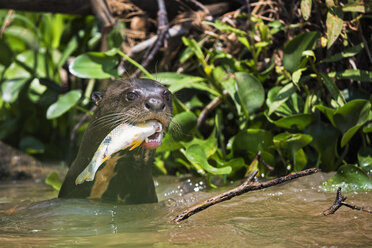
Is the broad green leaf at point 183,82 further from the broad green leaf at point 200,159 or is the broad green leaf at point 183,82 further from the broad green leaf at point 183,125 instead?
the broad green leaf at point 200,159

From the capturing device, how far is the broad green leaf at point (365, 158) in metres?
2.72

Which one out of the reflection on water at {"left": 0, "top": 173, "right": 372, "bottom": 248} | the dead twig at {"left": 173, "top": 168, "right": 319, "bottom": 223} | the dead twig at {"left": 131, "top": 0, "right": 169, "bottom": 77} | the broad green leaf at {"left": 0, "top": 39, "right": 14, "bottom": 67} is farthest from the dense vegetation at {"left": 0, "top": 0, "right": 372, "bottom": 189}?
the dead twig at {"left": 173, "top": 168, "right": 319, "bottom": 223}

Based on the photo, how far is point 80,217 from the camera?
2.09 metres

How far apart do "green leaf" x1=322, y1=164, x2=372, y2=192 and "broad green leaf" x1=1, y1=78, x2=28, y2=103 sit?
253 centimetres

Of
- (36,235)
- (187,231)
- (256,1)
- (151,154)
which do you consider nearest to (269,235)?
(187,231)

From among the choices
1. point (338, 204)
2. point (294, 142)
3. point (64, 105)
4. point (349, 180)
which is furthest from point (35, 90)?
point (338, 204)

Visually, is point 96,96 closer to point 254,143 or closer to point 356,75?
point 254,143

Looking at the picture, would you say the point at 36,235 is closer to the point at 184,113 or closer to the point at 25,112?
the point at 184,113

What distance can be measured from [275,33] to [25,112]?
84.6 inches

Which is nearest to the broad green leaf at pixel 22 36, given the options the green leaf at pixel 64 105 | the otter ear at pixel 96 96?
the green leaf at pixel 64 105

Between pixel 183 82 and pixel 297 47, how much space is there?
671 millimetres

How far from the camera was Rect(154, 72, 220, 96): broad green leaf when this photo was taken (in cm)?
306

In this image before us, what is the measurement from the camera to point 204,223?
5.89 ft

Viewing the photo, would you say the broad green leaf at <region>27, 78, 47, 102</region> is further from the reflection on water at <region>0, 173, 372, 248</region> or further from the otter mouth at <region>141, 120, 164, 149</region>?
the otter mouth at <region>141, 120, 164, 149</region>
